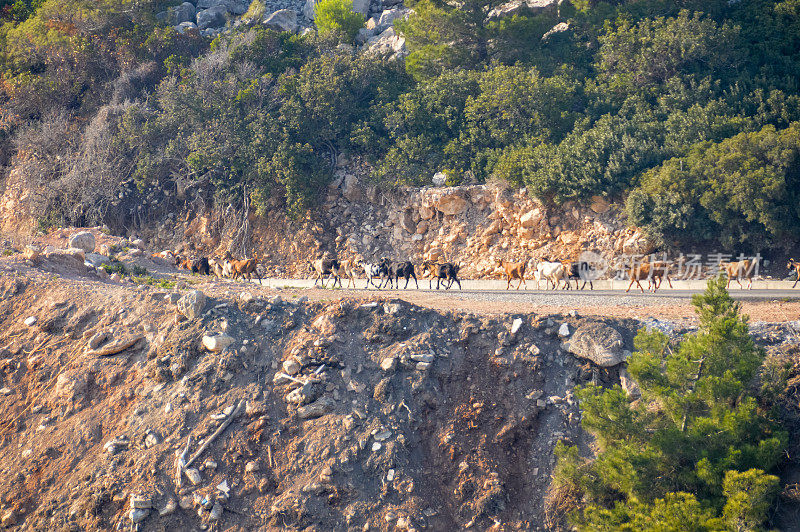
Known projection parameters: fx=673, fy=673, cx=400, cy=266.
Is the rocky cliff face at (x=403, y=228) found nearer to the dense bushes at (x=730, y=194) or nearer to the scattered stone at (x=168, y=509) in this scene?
the dense bushes at (x=730, y=194)

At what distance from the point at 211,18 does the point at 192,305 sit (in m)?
33.5

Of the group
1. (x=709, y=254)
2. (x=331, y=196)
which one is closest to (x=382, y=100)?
(x=331, y=196)

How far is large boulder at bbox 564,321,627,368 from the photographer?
1339 centimetres

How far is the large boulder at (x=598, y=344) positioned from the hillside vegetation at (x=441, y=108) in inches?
474

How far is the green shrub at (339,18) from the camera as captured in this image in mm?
38750

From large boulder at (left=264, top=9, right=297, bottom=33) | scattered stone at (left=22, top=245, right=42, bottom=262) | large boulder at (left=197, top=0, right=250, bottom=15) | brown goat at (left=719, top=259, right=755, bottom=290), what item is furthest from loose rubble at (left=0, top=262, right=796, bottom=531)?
large boulder at (left=197, top=0, right=250, bottom=15)

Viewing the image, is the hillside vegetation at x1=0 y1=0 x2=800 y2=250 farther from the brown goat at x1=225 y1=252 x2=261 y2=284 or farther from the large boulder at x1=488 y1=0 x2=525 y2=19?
the brown goat at x1=225 y1=252 x2=261 y2=284

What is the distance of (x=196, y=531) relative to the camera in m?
12.0

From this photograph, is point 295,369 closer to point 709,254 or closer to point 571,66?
point 709,254

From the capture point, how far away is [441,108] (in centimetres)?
3142

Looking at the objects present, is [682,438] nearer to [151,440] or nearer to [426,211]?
[151,440]

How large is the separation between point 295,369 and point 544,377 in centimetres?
504

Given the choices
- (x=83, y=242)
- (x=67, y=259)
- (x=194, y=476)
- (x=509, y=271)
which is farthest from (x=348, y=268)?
(x=194, y=476)

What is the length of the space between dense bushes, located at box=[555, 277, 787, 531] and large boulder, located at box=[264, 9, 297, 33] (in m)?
33.6
